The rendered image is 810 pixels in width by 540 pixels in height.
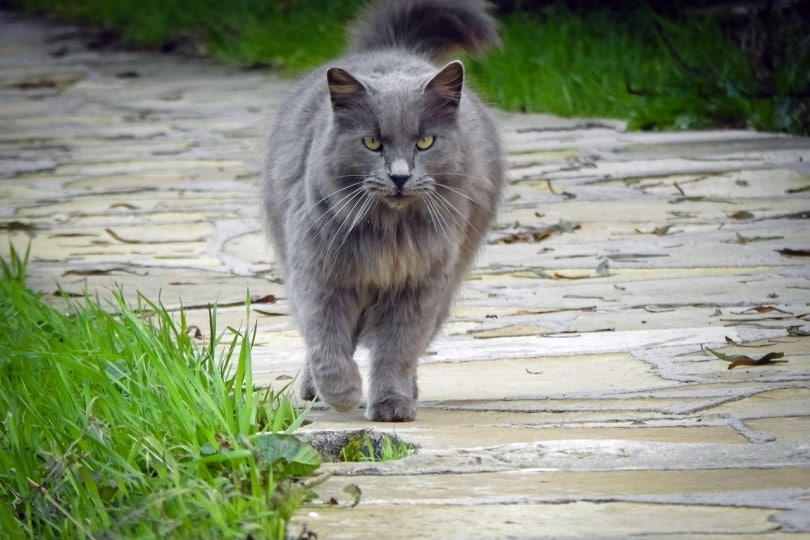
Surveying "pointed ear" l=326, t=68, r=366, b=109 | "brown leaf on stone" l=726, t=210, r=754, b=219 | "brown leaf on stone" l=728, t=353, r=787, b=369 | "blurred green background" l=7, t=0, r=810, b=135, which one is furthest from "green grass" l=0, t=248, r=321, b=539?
"brown leaf on stone" l=726, t=210, r=754, b=219

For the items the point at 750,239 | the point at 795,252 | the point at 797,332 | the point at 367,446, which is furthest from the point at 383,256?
the point at 750,239

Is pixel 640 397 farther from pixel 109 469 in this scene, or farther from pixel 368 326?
pixel 109 469

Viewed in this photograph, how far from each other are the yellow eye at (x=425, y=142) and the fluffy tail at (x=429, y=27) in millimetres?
1054

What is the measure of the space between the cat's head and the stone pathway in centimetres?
63

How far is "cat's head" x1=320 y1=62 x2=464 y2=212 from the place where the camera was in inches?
151

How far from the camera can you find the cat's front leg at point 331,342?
12.7 ft

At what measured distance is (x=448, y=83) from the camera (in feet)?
12.9

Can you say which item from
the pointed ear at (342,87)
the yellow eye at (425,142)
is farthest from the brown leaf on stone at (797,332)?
the pointed ear at (342,87)

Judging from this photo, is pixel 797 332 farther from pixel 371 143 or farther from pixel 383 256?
pixel 371 143

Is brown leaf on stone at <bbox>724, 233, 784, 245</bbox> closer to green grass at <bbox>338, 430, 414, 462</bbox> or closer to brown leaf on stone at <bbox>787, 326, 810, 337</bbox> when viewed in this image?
brown leaf on stone at <bbox>787, 326, 810, 337</bbox>

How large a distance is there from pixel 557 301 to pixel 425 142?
120 cm

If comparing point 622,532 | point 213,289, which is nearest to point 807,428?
point 622,532

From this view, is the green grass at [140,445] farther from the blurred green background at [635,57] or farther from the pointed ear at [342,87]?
the blurred green background at [635,57]

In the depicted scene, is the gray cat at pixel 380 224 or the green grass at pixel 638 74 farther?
the green grass at pixel 638 74
